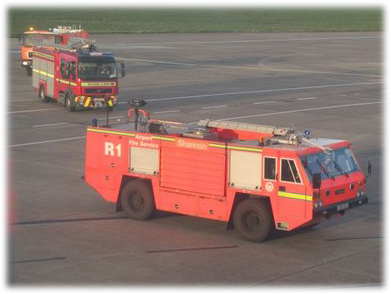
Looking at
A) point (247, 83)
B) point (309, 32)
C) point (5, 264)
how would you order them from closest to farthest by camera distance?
point (5, 264) → point (247, 83) → point (309, 32)

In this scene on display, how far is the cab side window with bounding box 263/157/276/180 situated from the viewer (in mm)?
19039

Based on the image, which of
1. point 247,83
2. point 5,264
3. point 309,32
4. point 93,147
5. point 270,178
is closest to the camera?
point 5,264

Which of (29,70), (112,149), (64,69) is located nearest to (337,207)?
(112,149)

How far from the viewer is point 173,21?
319ft

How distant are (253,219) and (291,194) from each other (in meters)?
1.08

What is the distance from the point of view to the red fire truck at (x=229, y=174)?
1892 cm

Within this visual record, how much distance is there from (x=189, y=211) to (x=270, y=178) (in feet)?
7.10

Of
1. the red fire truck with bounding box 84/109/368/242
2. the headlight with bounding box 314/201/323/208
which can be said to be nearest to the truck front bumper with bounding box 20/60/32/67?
the red fire truck with bounding box 84/109/368/242

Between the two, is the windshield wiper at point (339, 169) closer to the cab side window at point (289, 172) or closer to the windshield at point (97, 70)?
the cab side window at point (289, 172)

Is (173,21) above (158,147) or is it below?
above

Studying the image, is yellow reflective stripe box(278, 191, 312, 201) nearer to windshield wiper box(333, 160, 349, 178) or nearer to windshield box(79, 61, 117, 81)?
windshield wiper box(333, 160, 349, 178)

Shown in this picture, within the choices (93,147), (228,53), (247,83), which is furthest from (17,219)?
(228,53)

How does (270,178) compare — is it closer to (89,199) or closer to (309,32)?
(89,199)

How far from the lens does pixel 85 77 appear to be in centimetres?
3903
